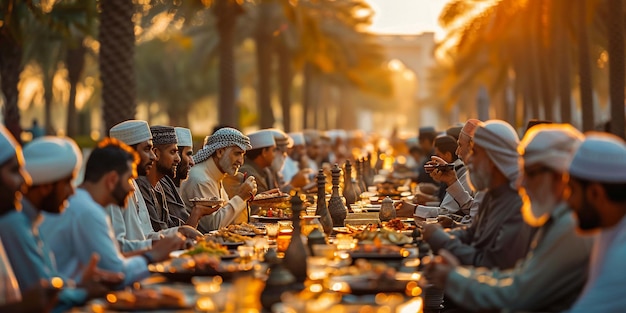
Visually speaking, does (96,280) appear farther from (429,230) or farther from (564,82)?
(564,82)

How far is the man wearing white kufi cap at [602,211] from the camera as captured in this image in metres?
5.31

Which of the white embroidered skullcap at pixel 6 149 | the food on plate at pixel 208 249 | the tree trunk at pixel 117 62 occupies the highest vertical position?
the tree trunk at pixel 117 62

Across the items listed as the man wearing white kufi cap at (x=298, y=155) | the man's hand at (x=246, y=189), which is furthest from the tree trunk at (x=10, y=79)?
the man's hand at (x=246, y=189)

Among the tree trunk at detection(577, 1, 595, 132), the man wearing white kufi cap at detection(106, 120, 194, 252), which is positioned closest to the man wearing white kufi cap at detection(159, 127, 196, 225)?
the man wearing white kufi cap at detection(106, 120, 194, 252)

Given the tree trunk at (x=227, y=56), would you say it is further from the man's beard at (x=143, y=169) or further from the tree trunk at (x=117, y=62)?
the man's beard at (x=143, y=169)

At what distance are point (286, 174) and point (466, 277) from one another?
13.7 meters

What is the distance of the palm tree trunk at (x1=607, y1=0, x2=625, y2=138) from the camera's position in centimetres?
2406

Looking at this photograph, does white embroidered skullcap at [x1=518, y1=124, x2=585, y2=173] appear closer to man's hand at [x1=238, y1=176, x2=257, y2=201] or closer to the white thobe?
man's hand at [x1=238, y1=176, x2=257, y2=201]

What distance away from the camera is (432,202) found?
13.8 m

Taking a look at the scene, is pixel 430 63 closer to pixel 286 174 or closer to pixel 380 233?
pixel 286 174

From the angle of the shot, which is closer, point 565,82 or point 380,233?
point 380,233

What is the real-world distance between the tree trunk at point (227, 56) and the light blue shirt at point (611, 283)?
86.8 ft

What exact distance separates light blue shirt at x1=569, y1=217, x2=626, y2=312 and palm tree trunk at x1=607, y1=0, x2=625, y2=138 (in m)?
19.3

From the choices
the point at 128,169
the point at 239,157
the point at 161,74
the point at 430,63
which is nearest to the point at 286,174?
the point at 239,157
